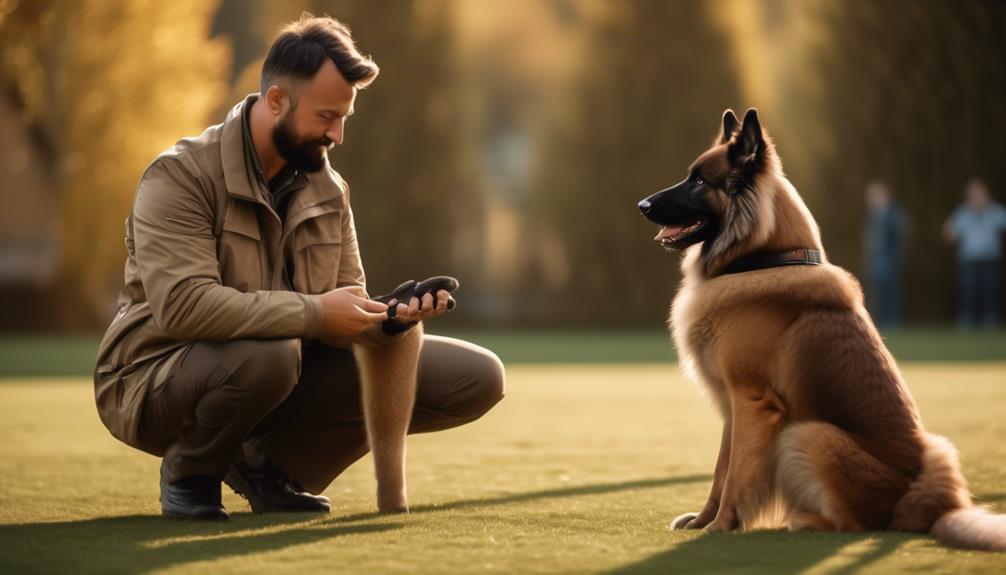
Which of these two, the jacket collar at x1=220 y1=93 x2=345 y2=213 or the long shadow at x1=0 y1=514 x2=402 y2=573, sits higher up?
the jacket collar at x1=220 y1=93 x2=345 y2=213

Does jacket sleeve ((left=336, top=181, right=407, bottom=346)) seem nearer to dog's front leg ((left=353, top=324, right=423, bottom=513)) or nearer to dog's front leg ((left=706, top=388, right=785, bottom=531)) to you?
dog's front leg ((left=353, top=324, right=423, bottom=513))

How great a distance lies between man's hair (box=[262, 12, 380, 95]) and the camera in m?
4.23

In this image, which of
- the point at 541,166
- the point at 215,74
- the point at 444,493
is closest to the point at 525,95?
the point at 541,166

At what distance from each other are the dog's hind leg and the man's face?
73.0 inches

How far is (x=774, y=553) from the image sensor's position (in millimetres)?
3520

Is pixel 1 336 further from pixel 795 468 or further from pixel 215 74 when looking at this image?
pixel 795 468

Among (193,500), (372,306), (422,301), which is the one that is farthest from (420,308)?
(193,500)

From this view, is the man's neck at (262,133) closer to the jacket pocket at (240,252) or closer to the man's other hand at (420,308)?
the jacket pocket at (240,252)

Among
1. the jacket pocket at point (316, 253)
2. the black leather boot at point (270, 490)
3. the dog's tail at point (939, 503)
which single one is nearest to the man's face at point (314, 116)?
the jacket pocket at point (316, 253)

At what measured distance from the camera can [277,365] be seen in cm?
408

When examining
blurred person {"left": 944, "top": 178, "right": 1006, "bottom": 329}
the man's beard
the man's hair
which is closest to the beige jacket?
the man's beard

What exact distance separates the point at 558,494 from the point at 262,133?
177 cm

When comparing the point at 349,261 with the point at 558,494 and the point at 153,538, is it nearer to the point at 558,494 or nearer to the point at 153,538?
the point at 558,494

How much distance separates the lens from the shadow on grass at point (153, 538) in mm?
3400
